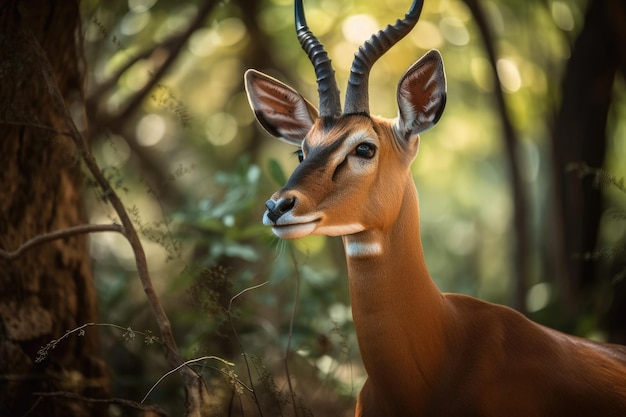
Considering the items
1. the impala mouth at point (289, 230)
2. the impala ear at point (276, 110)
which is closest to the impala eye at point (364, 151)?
the impala mouth at point (289, 230)

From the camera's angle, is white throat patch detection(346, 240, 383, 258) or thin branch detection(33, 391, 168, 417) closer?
white throat patch detection(346, 240, 383, 258)

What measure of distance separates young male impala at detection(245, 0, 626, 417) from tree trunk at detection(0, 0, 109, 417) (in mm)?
1824

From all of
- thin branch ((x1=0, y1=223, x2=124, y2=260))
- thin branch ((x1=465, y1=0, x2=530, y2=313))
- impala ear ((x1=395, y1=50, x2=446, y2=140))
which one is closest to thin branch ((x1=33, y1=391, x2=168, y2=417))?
thin branch ((x1=0, y1=223, x2=124, y2=260))

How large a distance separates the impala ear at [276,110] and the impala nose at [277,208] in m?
1.04

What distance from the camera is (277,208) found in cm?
359

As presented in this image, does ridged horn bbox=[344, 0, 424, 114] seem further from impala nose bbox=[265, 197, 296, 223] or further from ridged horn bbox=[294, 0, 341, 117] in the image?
impala nose bbox=[265, 197, 296, 223]

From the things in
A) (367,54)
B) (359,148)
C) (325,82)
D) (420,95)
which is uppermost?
(367,54)

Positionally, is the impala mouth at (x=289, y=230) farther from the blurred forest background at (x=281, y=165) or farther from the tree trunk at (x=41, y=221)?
the tree trunk at (x=41, y=221)

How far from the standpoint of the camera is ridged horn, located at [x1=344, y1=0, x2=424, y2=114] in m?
4.07

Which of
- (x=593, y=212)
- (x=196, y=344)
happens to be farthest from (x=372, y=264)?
(x=593, y=212)

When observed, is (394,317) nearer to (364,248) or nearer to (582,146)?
(364,248)

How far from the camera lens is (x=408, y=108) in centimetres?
417

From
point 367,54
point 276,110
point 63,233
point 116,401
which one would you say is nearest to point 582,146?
point 276,110

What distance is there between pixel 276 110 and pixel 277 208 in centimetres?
114
